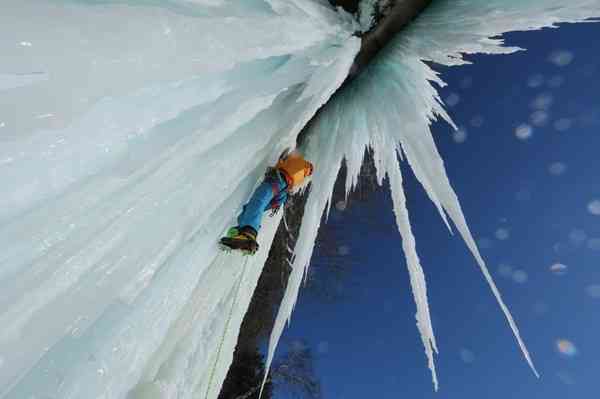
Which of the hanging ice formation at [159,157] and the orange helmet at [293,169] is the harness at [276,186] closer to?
the orange helmet at [293,169]

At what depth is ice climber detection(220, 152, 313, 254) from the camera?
1.94 metres

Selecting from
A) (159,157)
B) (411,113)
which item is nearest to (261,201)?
(159,157)

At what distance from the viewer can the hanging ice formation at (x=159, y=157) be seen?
1.05 m

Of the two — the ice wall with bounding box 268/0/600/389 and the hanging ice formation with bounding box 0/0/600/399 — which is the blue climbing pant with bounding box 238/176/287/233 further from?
the ice wall with bounding box 268/0/600/389

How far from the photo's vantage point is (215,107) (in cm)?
173

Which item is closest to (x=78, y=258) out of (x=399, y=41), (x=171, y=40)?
(x=171, y=40)

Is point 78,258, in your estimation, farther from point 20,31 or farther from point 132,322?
point 20,31

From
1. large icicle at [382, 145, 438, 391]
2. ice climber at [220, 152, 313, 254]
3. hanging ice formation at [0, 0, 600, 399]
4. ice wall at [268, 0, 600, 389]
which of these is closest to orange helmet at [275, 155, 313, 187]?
ice climber at [220, 152, 313, 254]

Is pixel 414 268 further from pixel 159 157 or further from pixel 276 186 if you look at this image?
pixel 159 157

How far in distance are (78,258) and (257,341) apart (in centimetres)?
392

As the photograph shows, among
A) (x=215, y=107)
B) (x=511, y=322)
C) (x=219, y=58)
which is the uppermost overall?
(x=219, y=58)

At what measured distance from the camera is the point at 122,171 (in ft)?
4.33

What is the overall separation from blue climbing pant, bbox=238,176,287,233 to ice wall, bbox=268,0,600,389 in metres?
0.45

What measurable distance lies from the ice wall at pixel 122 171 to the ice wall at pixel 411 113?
56 centimetres
